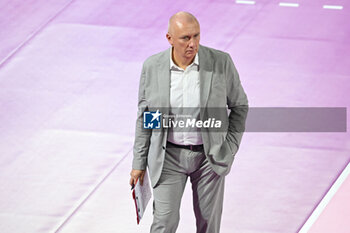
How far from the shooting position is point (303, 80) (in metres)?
6.75

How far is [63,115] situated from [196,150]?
9.06 ft

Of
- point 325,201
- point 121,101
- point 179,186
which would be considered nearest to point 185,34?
point 179,186

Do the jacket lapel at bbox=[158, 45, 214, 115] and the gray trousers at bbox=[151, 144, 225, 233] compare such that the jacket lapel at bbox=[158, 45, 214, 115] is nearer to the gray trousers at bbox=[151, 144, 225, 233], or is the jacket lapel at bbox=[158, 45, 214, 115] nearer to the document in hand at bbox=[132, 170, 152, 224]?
the gray trousers at bbox=[151, 144, 225, 233]

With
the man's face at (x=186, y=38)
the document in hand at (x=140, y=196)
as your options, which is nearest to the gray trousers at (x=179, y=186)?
the document in hand at (x=140, y=196)

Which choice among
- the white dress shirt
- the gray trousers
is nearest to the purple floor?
the gray trousers

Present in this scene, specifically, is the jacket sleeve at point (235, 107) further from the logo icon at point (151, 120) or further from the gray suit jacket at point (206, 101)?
the logo icon at point (151, 120)

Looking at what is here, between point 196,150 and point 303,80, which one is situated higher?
point 196,150

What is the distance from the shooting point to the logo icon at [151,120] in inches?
149

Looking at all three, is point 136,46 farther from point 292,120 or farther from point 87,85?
point 292,120

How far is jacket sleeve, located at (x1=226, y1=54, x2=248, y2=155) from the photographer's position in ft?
12.7

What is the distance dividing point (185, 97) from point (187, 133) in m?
0.20

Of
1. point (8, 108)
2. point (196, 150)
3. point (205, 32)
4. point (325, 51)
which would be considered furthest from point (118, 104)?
point (196, 150)

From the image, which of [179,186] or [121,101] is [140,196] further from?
[121,101]

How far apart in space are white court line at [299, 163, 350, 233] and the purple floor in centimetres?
5
